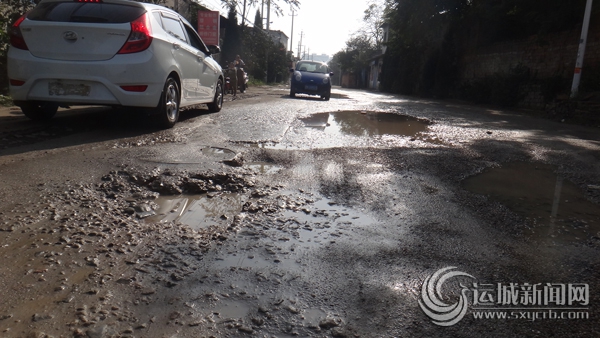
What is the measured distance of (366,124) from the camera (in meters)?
8.55

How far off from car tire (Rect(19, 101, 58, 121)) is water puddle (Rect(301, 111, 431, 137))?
146 inches

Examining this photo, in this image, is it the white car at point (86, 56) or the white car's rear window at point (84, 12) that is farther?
the white car's rear window at point (84, 12)

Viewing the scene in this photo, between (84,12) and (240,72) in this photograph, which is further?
(240,72)

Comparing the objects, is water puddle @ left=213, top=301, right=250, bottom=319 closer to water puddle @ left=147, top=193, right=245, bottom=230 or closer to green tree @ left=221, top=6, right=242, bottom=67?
water puddle @ left=147, top=193, right=245, bottom=230

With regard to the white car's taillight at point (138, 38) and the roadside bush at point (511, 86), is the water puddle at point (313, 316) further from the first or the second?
the roadside bush at point (511, 86)

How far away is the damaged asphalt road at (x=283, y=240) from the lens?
192 centimetres

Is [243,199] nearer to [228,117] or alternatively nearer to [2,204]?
[2,204]

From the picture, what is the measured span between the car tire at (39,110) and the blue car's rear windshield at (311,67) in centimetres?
1233

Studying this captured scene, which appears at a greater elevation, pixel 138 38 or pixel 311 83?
pixel 138 38

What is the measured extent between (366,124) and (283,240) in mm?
6068

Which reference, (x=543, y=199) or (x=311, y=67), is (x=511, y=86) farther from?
(x=543, y=199)

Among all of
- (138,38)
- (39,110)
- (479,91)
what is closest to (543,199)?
(138,38)

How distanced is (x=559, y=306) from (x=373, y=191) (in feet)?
6.19

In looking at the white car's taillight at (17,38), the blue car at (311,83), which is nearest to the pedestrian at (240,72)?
the blue car at (311,83)
